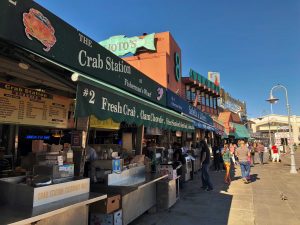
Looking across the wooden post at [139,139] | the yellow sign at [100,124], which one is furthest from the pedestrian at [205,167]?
the yellow sign at [100,124]

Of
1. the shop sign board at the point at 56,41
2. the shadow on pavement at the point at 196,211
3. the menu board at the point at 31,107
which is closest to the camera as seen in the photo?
the shop sign board at the point at 56,41

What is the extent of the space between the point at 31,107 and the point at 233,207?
6141 mm

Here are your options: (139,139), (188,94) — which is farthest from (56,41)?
(188,94)

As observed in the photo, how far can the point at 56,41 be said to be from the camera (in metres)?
4.55

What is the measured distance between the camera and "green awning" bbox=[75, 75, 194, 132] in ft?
14.8

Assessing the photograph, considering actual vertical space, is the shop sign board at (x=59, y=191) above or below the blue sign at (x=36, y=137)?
below

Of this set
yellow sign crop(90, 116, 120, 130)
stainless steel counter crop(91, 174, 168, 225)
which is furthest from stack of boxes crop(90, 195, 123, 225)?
yellow sign crop(90, 116, 120, 130)

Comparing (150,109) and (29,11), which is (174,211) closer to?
(150,109)

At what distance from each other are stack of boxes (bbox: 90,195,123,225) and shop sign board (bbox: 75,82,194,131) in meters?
1.53

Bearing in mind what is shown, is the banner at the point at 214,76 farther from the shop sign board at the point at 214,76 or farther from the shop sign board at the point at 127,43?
the shop sign board at the point at 127,43

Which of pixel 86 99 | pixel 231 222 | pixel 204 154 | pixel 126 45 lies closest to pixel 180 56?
pixel 126 45

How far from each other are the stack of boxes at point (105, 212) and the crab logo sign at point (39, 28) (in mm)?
2911

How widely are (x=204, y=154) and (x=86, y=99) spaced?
7714mm

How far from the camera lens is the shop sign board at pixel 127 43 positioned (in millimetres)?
22766
